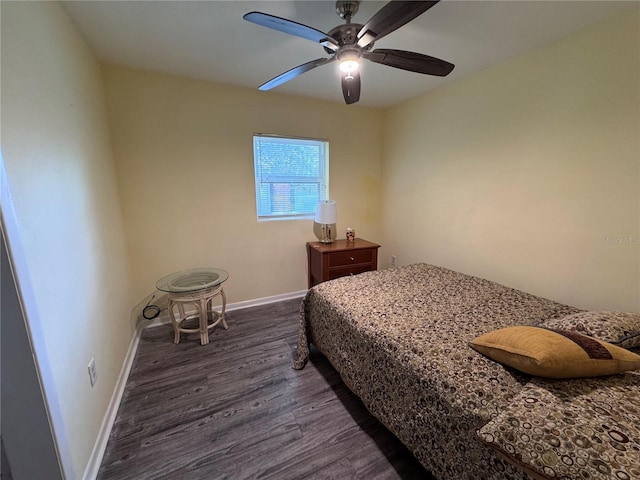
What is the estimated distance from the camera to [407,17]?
111 cm

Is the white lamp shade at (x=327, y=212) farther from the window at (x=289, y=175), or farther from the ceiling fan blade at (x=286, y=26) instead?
the ceiling fan blade at (x=286, y=26)

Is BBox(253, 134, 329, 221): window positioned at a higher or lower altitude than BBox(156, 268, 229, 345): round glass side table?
higher

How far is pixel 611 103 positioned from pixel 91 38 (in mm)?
3401

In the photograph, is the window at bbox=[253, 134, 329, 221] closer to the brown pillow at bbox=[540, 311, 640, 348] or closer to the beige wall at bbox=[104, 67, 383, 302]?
the beige wall at bbox=[104, 67, 383, 302]

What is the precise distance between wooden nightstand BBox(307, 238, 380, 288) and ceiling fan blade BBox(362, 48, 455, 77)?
1762mm

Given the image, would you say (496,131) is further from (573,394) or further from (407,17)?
(573,394)

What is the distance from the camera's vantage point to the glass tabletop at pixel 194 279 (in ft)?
7.15

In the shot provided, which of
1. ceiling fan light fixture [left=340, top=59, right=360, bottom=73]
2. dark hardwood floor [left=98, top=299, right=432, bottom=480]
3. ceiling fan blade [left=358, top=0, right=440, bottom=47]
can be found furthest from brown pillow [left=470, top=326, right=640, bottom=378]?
ceiling fan light fixture [left=340, top=59, right=360, bottom=73]

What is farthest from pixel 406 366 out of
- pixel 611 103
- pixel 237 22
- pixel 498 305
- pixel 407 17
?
pixel 237 22

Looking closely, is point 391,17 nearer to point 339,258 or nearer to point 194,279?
point 339,258

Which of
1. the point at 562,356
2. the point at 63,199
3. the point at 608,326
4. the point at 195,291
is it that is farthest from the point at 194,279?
the point at 608,326

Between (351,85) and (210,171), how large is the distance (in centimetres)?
164

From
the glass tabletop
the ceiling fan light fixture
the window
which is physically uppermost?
the ceiling fan light fixture

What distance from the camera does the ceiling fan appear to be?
43.3 inches
